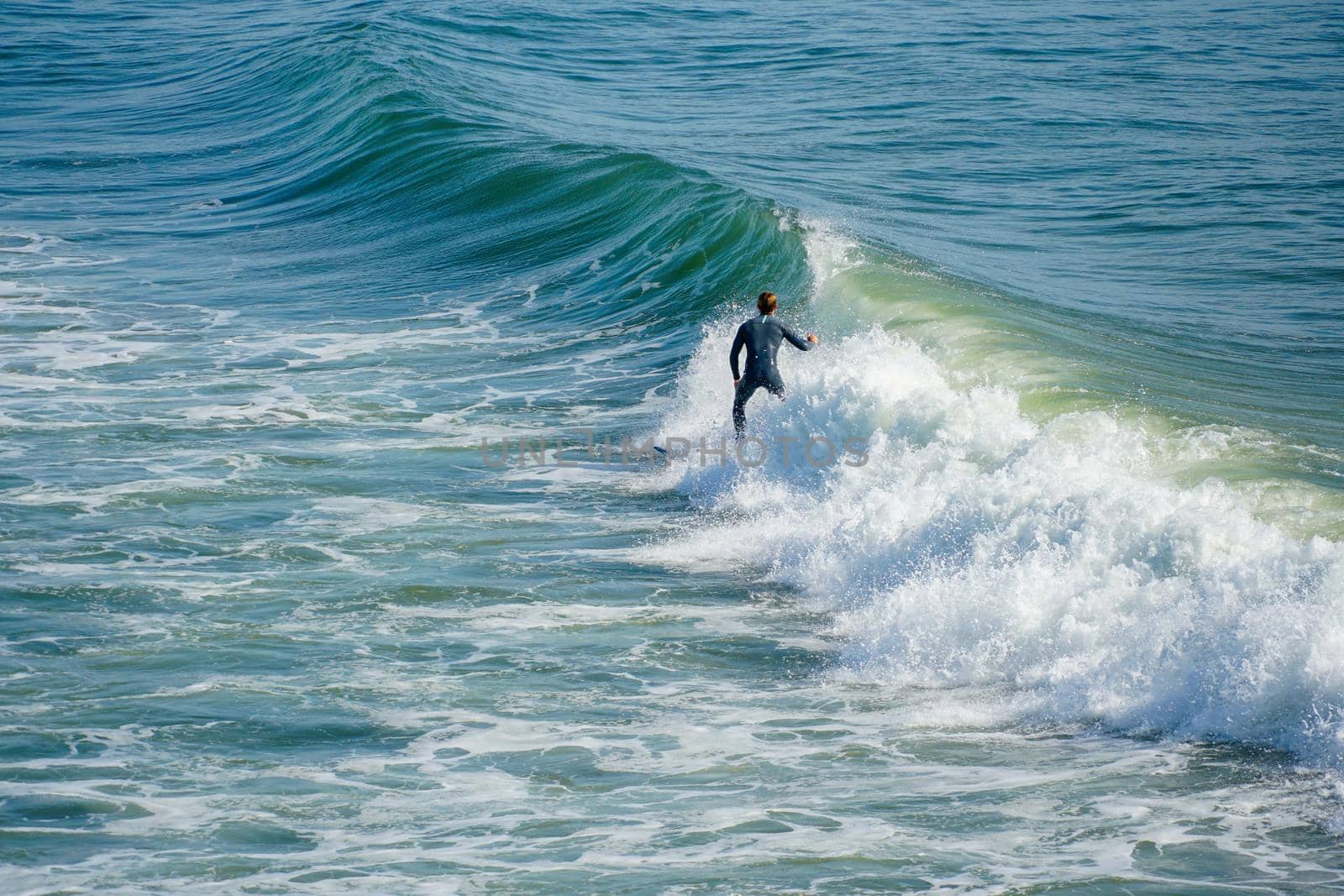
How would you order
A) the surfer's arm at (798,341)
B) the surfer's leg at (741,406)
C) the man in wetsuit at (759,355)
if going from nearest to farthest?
the surfer's arm at (798,341) → the man in wetsuit at (759,355) → the surfer's leg at (741,406)

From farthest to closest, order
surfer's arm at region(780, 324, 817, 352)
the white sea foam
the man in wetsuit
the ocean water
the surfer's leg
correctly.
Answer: the surfer's leg < the man in wetsuit < surfer's arm at region(780, 324, 817, 352) < the white sea foam < the ocean water

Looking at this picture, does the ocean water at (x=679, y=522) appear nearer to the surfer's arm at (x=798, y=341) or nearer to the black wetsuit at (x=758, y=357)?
the black wetsuit at (x=758, y=357)

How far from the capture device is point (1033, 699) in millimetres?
8594

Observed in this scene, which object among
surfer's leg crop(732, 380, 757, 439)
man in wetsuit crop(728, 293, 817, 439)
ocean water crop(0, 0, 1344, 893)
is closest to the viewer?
ocean water crop(0, 0, 1344, 893)

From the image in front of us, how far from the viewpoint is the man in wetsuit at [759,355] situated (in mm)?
12945

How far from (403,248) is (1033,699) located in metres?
16.1

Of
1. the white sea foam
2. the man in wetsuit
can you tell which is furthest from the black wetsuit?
the white sea foam

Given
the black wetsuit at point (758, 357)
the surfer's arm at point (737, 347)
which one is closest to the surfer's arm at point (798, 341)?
the black wetsuit at point (758, 357)

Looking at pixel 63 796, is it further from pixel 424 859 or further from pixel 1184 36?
pixel 1184 36

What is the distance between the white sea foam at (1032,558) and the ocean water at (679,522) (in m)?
0.04

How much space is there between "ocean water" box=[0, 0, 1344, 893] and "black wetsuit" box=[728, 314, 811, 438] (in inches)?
18.6

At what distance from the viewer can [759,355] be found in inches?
512

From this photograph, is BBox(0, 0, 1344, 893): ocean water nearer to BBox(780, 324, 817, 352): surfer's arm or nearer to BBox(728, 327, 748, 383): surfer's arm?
BBox(780, 324, 817, 352): surfer's arm

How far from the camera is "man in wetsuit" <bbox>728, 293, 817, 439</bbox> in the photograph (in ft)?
42.5
